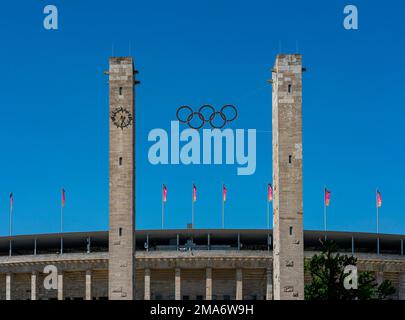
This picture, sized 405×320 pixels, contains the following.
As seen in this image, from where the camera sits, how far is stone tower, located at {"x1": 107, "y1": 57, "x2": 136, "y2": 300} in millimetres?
72875

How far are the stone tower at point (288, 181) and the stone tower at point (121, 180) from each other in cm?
1322

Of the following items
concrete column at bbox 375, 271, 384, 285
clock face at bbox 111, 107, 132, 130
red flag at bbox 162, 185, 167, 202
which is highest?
clock face at bbox 111, 107, 132, 130

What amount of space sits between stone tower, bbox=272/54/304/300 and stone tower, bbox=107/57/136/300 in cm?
1322

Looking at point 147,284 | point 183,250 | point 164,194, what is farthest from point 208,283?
point 164,194

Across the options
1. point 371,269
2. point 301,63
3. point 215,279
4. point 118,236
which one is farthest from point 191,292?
point 301,63

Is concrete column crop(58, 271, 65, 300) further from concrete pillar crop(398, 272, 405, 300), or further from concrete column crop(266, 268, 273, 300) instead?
concrete pillar crop(398, 272, 405, 300)

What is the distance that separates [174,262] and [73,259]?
1237 centimetres

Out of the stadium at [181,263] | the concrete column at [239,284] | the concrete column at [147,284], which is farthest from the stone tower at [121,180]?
the concrete column at [239,284]

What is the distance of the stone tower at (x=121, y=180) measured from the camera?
72.9 m

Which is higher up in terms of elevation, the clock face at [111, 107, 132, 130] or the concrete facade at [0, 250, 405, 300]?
the clock face at [111, 107, 132, 130]

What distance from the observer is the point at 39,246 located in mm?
109500

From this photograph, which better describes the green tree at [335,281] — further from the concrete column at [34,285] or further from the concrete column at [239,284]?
the concrete column at [34,285]

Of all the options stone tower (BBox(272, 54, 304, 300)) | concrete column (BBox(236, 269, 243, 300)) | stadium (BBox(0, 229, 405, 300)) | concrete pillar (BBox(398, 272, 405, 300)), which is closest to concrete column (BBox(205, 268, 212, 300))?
stadium (BBox(0, 229, 405, 300))

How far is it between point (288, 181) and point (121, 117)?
16361 mm
